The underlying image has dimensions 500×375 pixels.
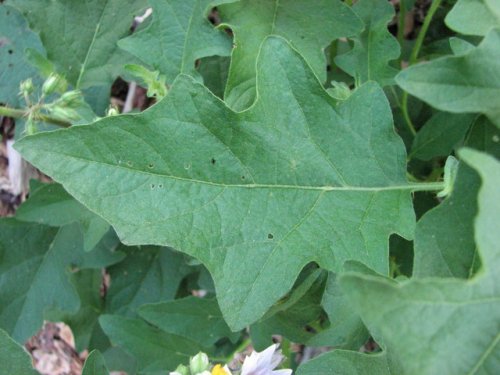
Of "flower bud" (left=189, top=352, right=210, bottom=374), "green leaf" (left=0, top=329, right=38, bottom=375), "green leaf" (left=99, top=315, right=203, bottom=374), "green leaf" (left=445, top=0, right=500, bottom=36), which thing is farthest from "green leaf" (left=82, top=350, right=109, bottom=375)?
"green leaf" (left=445, top=0, right=500, bottom=36)

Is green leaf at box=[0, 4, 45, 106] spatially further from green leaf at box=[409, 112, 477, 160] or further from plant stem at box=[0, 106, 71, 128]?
green leaf at box=[409, 112, 477, 160]

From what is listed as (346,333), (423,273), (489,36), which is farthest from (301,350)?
(489,36)

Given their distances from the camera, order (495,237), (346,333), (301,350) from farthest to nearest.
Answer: (301,350) → (346,333) → (495,237)

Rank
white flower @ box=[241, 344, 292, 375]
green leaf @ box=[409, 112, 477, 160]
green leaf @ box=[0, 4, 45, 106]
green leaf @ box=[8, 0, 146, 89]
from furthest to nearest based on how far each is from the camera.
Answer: green leaf @ box=[0, 4, 45, 106]
green leaf @ box=[8, 0, 146, 89]
green leaf @ box=[409, 112, 477, 160]
white flower @ box=[241, 344, 292, 375]

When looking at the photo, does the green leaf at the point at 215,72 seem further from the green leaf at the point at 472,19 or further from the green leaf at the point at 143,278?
the green leaf at the point at 472,19

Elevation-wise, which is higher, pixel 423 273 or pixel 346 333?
pixel 423 273

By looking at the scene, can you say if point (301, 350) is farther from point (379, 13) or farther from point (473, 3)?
point (473, 3)
